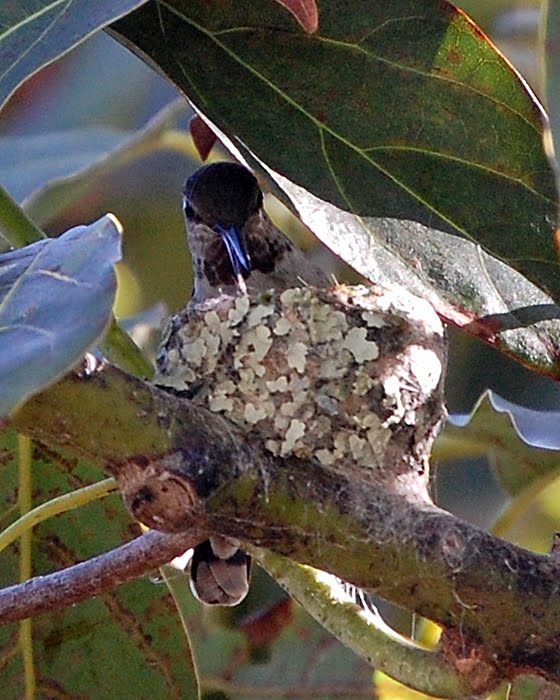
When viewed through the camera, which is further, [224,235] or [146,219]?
[146,219]

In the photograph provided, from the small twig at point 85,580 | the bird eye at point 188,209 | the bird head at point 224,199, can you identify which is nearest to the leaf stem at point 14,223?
the small twig at point 85,580

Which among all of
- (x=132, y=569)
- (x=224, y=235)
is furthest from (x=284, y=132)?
(x=224, y=235)

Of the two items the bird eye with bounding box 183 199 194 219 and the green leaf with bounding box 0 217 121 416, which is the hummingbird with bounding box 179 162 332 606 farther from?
the green leaf with bounding box 0 217 121 416

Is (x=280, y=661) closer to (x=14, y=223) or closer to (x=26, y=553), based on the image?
(x=26, y=553)

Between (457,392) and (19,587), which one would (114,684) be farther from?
(457,392)

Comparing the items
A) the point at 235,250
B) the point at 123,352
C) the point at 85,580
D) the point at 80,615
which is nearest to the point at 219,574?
the point at 80,615

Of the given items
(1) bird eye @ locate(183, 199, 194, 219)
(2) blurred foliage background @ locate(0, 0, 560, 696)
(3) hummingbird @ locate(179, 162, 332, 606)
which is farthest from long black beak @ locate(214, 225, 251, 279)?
(2) blurred foliage background @ locate(0, 0, 560, 696)
